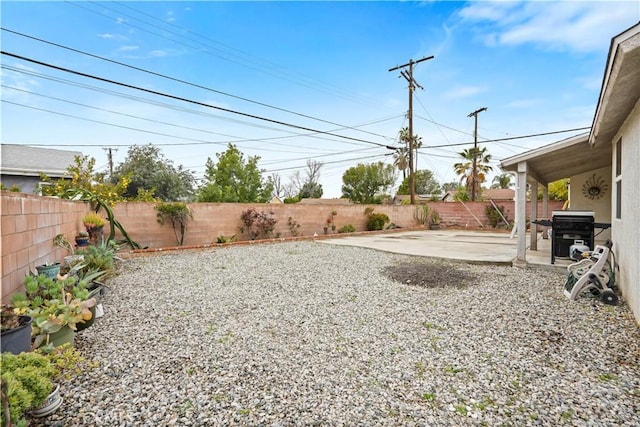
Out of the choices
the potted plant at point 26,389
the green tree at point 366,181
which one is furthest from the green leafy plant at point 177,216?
the green tree at point 366,181

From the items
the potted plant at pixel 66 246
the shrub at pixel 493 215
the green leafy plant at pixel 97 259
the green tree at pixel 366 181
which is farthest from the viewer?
the green tree at pixel 366 181

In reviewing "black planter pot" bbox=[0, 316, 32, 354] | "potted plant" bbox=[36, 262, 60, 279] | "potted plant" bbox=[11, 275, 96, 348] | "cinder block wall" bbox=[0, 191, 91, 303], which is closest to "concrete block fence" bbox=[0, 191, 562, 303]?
"cinder block wall" bbox=[0, 191, 91, 303]

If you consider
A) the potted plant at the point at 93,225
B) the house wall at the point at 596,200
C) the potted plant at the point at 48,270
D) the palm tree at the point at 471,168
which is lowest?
the potted plant at the point at 48,270

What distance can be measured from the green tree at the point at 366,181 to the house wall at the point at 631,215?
33.0m

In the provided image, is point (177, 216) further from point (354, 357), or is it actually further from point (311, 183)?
point (311, 183)

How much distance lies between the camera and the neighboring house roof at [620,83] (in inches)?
95.8

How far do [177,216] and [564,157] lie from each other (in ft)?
33.0

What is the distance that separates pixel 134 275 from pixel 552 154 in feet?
28.2

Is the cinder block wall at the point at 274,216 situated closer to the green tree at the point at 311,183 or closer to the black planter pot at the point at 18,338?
the black planter pot at the point at 18,338

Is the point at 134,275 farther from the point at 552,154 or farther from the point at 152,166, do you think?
the point at 152,166

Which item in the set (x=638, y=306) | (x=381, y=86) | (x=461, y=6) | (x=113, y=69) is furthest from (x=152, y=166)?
(x=638, y=306)

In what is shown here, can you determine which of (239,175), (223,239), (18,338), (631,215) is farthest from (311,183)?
(18,338)

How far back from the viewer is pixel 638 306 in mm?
3254

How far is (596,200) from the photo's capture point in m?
9.45
